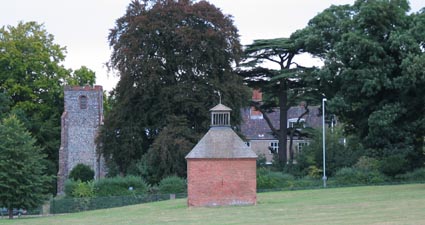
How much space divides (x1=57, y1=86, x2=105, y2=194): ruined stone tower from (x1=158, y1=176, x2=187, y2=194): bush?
15489 mm

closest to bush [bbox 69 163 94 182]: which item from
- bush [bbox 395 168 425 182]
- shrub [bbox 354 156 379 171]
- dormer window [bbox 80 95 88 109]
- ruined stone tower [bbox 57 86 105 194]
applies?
ruined stone tower [bbox 57 86 105 194]

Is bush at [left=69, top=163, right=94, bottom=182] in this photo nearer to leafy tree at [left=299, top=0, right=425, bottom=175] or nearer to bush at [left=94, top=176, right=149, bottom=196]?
bush at [left=94, top=176, right=149, bottom=196]

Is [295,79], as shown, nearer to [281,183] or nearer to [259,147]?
[281,183]

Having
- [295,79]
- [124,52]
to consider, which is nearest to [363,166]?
[295,79]

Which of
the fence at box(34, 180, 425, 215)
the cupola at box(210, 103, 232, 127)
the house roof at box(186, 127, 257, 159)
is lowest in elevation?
the fence at box(34, 180, 425, 215)

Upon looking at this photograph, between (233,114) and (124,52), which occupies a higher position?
(124,52)

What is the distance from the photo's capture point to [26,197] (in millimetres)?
54281

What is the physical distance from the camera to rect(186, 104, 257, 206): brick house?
1929 inches

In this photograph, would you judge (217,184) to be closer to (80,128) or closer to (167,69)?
(167,69)

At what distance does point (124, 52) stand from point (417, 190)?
930 inches

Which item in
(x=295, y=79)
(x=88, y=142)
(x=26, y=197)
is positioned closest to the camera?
(x=26, y=197)

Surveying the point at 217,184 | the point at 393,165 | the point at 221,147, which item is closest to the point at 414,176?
the point at 393,165

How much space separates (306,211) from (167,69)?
2863 cm

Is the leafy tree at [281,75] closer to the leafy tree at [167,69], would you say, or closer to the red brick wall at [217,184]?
the leafy tree at [167,69]
